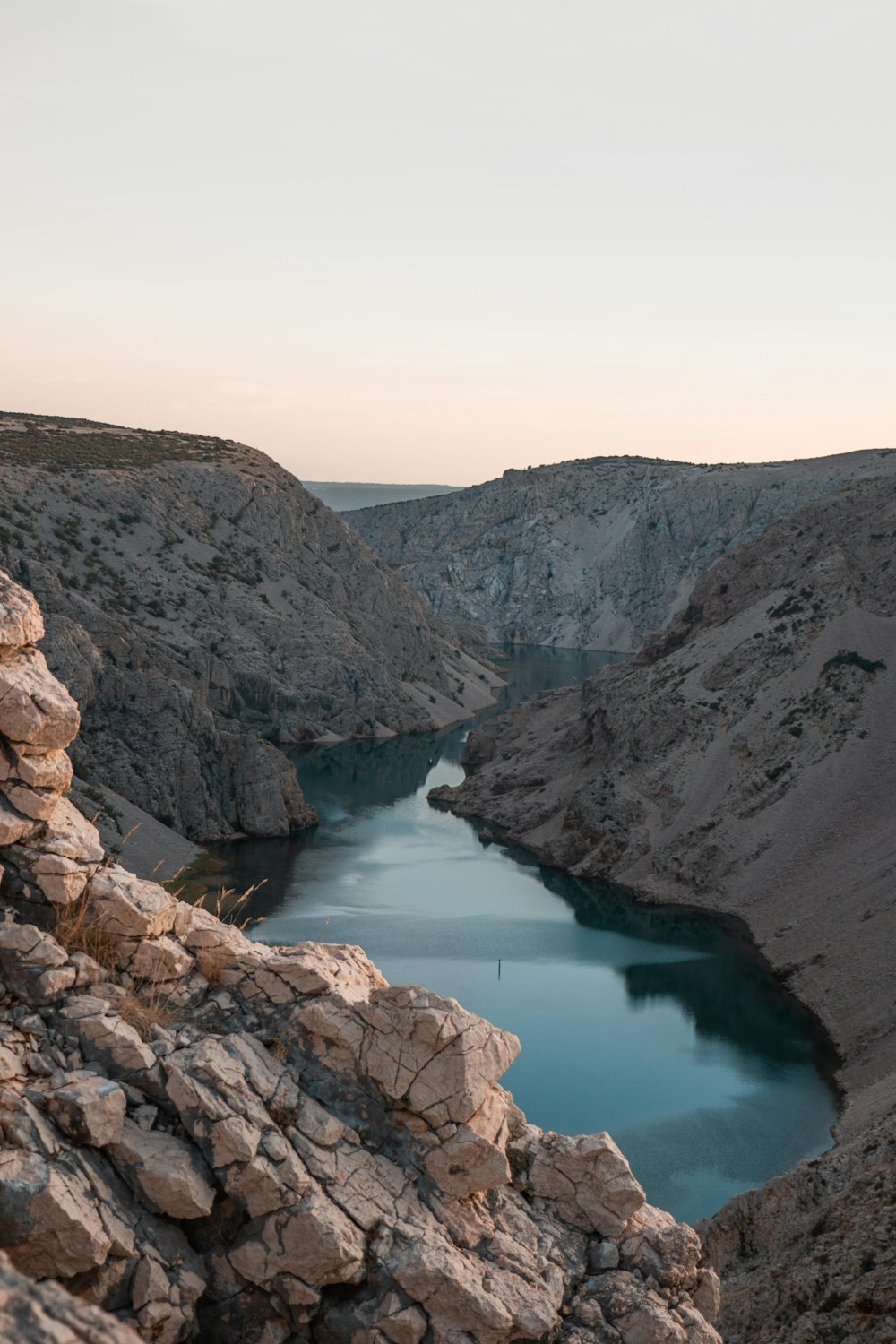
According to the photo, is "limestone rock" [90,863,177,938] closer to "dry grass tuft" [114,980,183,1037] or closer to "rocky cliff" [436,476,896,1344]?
"dry grass tuft" [114,980,183,1037]

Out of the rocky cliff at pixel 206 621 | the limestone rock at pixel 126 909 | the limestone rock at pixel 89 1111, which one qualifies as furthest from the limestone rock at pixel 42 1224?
the rocky cliff at pixel 206 621

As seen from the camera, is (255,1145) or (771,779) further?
(771,779)

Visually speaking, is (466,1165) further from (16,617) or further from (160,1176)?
(16,617)

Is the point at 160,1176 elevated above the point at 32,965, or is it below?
below

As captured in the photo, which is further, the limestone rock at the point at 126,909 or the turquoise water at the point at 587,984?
the turquoise water at the point at 587,984

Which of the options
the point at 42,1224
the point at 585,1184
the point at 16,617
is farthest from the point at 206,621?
the point at 42,1224

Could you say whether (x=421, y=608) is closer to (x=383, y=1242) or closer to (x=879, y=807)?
(x=879, y=807)

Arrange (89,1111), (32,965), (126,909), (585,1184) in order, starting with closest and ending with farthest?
(89,1111), (32,965), (126,909), (585,1184)

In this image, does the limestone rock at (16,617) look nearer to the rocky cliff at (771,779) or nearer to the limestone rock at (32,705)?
the limestone rock at (32,705)
